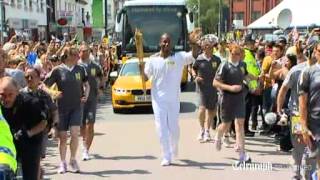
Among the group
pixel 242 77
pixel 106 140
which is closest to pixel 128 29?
pixel 106 140

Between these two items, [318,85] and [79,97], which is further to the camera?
[79,97]

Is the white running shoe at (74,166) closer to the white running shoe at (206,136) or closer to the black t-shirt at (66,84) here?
the black t-shirt at (66,84)

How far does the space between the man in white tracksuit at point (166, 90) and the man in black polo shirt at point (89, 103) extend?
1.14 metres

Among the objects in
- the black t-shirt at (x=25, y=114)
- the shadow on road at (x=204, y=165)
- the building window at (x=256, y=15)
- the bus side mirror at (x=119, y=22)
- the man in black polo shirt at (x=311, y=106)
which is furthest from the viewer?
the building window at (x=256, y=15)

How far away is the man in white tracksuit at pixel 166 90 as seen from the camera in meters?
9.66

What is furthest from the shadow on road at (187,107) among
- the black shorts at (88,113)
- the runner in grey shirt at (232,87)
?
the runner in grey shirt at (232,87)

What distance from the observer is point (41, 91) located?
7.23 meters

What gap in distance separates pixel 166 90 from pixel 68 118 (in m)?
1.52

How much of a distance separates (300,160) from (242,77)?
7.95ft

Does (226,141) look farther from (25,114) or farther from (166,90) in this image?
(25,114)

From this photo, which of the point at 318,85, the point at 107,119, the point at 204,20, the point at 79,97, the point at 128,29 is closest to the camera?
the point at 318,85

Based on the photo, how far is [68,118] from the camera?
30.1 feet

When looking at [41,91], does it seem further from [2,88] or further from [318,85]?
[318,85]

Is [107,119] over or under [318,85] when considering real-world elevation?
under
